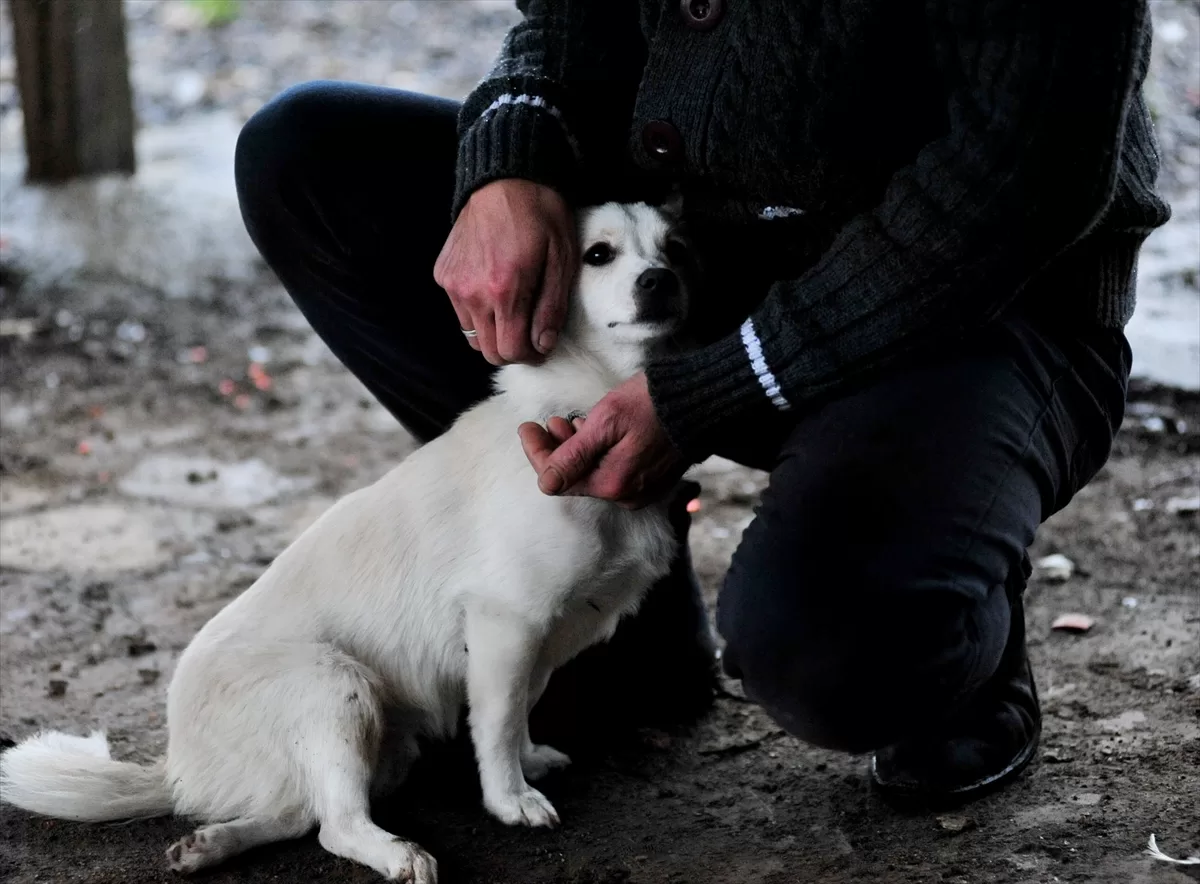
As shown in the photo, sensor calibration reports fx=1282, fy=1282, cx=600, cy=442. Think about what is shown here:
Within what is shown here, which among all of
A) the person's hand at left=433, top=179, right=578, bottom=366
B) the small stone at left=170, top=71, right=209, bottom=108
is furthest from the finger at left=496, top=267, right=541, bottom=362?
the small stone at left=170, top=71, right=209, bottom=108

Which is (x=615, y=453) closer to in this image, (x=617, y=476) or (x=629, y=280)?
(x=617, y=476)

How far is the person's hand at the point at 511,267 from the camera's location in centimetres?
164

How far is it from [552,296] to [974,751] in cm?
82

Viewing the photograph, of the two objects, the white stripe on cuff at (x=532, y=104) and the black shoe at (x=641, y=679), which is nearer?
the white stripe on cuff at (x=532, y=104)

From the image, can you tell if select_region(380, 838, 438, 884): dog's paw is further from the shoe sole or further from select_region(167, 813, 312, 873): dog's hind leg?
the shoe sole

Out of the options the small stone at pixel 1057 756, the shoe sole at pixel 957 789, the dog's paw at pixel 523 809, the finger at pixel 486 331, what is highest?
the finger at pixel 486 331

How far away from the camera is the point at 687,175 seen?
1693 mm

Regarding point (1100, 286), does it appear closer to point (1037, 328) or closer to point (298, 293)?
point (1037, 328)

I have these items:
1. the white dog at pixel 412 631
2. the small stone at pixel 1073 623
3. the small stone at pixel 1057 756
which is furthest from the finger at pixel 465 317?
the small stone at pixel 1073 623

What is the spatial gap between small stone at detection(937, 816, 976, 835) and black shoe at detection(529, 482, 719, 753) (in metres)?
0.49

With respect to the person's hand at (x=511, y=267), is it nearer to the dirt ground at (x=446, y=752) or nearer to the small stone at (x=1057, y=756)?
the dirt ground at (x=446, y=752)

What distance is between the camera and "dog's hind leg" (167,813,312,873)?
1542 mm

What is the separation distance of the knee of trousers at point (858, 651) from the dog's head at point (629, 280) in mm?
422

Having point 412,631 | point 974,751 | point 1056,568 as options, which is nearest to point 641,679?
point 412,631
